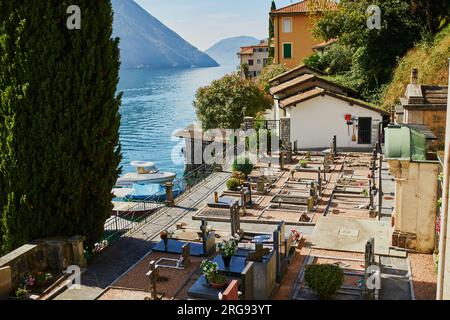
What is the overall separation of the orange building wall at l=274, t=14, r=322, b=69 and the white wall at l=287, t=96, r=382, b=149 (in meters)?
27.2

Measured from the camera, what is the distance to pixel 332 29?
42.4m

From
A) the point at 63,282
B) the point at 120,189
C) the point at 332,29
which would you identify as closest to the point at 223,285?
the point at 63,282

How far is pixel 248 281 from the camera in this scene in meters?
12.5

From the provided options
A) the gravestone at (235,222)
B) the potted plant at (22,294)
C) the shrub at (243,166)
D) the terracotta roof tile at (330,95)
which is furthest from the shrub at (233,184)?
the terracotta roof tile at (330,95)

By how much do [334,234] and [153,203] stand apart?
1711 centimetres

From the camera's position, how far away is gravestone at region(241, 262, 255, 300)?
12289mm

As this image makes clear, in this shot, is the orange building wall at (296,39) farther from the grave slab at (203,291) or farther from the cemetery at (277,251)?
the grave slab at (203,291)

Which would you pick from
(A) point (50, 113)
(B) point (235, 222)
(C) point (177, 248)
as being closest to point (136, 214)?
(B) point (235, 222)

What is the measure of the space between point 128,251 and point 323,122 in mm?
22224

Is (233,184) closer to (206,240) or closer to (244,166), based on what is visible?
(244,166)

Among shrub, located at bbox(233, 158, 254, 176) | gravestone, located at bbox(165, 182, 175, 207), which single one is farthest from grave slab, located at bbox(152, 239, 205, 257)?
shrub, located at bbox(233, 158, 254, 176)

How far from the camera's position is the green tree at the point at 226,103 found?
4238 cm

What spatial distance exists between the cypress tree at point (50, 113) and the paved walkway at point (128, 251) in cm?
155

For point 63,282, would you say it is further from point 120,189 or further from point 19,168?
point 120,189
